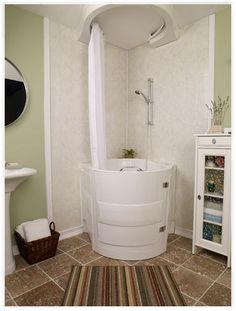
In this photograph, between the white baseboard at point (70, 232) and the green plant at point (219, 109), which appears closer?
the green plant at point (219, 109)

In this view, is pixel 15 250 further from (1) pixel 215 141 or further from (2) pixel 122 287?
(1) pixel 215 141

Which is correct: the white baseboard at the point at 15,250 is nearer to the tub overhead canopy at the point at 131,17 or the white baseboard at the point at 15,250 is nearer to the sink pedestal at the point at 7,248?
the sink pedestal at the point at 7,248

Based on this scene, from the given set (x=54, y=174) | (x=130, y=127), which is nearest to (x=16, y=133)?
(x=54, y=174)

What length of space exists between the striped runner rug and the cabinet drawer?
111 cm

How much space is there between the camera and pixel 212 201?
188 centimetres

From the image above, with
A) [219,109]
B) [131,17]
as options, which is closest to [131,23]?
[131,17]

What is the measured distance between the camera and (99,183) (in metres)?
1.88

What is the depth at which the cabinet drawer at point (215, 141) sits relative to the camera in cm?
170

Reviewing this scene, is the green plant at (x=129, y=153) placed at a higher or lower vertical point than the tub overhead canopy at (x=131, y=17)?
lower

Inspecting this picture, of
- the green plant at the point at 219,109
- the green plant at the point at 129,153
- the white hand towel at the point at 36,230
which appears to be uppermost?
the green plant at the point at 219,109

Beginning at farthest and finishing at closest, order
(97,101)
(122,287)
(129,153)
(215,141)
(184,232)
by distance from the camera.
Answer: (129,153) < (184,232) < (97,101) < (215,141) < (122,287)

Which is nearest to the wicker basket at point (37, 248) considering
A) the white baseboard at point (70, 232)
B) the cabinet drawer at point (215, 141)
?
the white baseboard at point (70, 232)

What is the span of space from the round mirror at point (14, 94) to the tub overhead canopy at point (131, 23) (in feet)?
2.63

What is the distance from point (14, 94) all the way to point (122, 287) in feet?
6.15
